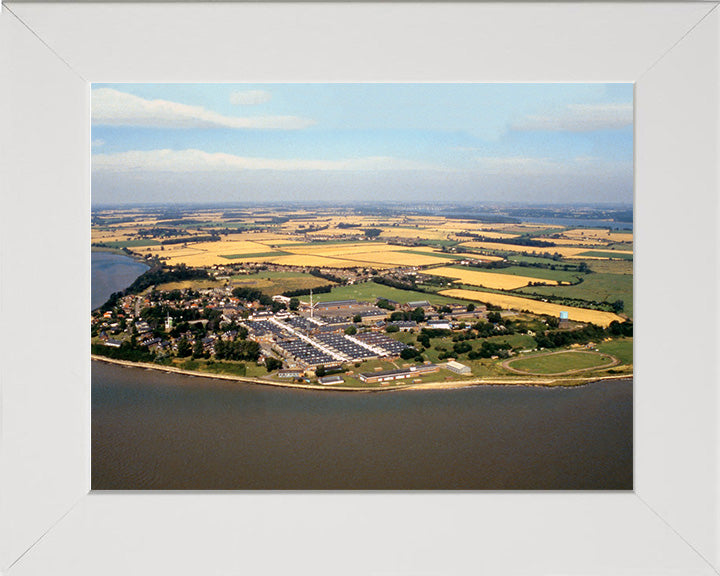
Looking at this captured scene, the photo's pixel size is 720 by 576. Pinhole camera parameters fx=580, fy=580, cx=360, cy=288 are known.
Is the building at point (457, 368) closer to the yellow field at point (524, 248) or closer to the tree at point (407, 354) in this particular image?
the tree at point (407, 354)

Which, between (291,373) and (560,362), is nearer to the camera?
(291,373)

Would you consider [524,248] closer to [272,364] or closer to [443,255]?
[443,255]

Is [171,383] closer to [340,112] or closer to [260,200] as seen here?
[260,200]

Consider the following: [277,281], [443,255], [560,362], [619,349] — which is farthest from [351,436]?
[619,349]

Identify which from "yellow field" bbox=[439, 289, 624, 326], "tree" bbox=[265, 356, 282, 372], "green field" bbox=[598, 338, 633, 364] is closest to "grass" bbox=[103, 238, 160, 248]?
"tree" bbox=[265, 356, 282, 372]

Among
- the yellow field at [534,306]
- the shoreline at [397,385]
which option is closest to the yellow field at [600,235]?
the yellow field at [534,306]

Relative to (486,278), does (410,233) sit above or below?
above

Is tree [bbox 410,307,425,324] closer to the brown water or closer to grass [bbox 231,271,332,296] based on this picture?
the brown water

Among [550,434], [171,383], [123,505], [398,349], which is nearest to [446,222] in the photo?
[398,349]
